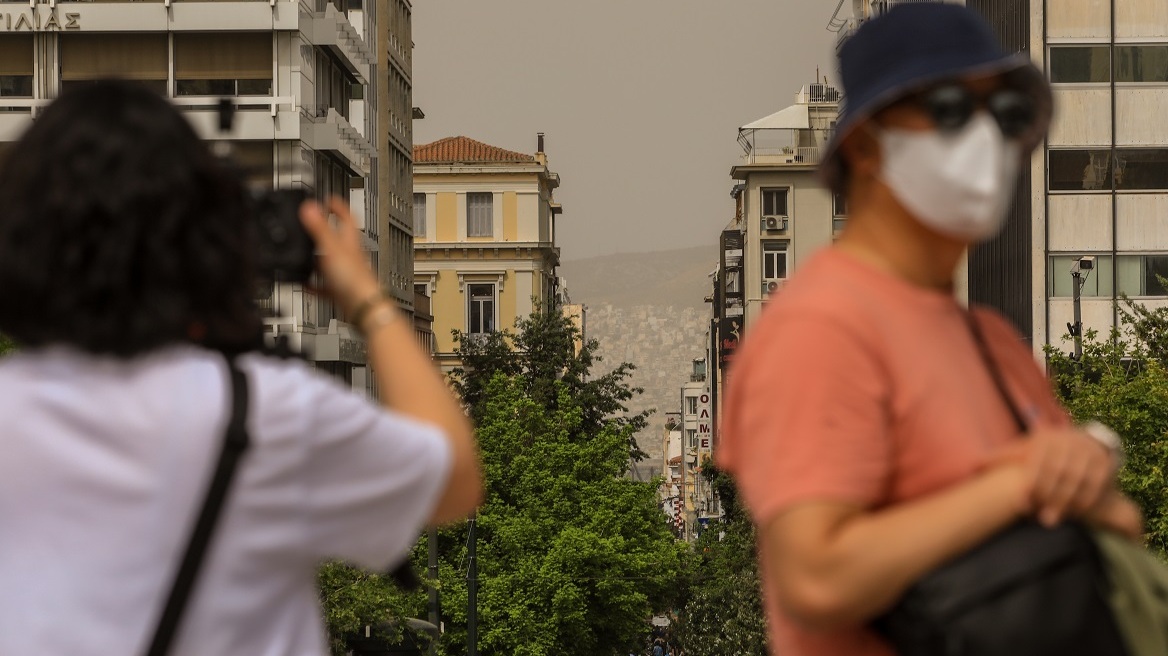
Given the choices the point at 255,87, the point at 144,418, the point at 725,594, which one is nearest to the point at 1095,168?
the point at 725,594

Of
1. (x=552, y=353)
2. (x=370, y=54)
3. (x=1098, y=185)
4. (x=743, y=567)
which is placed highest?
(x=370, y=54)

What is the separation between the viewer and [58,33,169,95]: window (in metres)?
47.8

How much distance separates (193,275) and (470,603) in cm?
4302

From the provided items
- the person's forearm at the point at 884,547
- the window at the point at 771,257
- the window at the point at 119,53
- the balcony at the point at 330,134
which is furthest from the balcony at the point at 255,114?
the window at the point at 771,257

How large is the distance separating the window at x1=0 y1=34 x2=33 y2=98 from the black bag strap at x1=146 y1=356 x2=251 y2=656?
4674 cm

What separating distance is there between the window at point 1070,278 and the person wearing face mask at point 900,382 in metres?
51.7

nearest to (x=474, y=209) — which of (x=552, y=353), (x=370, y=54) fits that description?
(x=552, y=353)

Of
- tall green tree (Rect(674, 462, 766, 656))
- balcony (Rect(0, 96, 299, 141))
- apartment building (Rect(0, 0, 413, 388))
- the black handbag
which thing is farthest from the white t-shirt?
tall green tree (Rect(674, 462, 766, 656))

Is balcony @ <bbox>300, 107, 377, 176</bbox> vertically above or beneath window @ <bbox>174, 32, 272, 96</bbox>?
beneath

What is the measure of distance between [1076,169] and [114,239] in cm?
5362

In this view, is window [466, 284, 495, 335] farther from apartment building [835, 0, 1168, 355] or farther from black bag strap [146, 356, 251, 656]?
black bag strap [146, 356, 251, 656]

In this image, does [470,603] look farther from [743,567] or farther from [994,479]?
[994,479]

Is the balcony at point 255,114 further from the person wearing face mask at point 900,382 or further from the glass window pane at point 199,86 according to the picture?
the person wearing face mask at point 900,382

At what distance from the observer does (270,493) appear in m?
2.86
